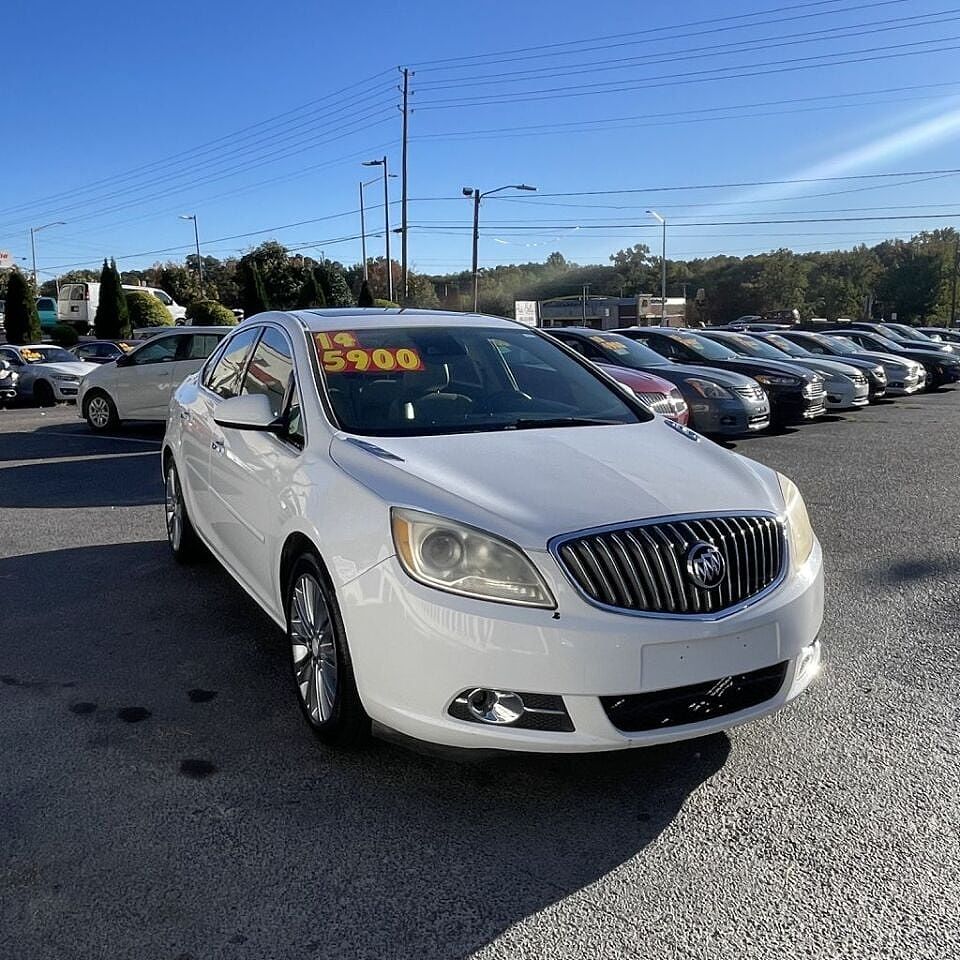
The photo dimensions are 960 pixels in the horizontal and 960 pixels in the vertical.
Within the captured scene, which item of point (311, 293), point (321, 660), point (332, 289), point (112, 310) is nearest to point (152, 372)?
point (321, 660)

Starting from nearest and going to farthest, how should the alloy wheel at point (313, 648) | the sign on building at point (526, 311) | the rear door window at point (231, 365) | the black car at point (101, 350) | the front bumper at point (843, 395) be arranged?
the alloy wheel at point (313, 648), the rear door window at point (231, 365), the front bumper at point (843, 395), the black car at point (101, 350), the sign on building at point (526, 311)

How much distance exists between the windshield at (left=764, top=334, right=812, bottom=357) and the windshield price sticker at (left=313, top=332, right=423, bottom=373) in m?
15.3

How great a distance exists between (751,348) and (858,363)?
3.72m

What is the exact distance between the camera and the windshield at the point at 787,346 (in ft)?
60.7

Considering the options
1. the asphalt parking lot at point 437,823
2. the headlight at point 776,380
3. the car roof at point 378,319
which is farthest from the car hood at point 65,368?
the asphalt parking lot at point 437,823

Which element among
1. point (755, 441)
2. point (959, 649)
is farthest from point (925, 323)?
point (959, 649)

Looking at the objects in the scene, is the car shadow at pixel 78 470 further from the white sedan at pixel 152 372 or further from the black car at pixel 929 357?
the black car at pixel 929 357

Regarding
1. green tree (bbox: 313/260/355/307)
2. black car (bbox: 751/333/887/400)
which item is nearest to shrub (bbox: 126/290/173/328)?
green tree (bbox: 313/260/355/307)

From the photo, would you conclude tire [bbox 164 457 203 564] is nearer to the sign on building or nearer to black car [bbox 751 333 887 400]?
black car [bbox 751 333 887 400]

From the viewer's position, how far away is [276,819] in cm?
294

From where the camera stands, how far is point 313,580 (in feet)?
11.1

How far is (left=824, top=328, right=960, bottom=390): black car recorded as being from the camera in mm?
23031

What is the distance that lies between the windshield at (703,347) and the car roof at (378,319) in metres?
9.76

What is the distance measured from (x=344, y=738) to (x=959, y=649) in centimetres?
302
